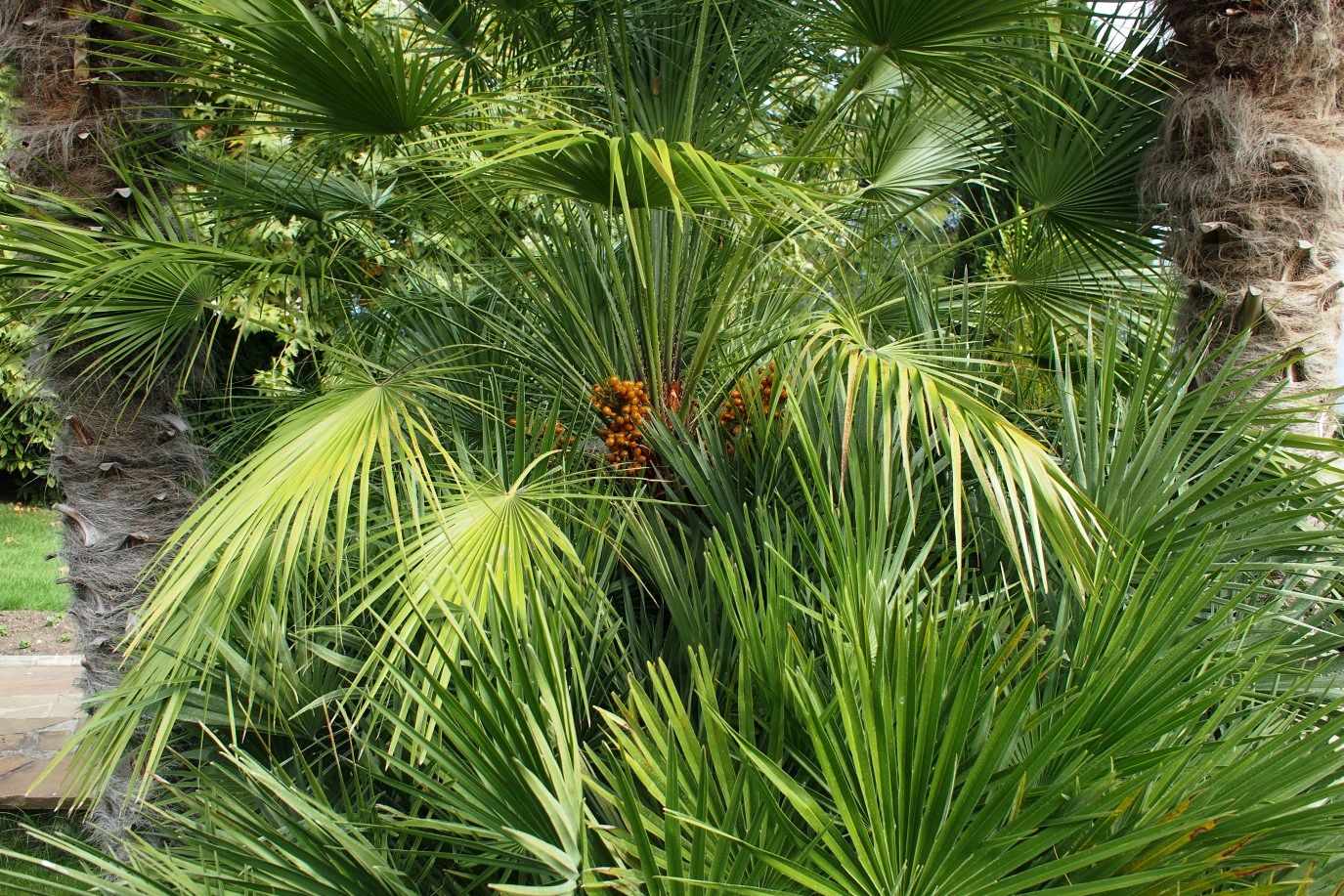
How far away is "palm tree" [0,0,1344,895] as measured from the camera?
42.8 inches

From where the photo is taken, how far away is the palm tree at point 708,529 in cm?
109

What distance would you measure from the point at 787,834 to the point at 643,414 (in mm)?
1346

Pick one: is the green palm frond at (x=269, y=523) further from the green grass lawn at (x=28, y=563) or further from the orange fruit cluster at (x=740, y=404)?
the green grass lawn at (x=28, y=563)

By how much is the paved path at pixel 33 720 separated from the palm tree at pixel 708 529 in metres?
1.60

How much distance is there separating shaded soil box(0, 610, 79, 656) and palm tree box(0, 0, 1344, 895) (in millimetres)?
3763

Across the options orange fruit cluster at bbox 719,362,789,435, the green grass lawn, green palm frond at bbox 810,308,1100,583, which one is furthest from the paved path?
green palm frond at bbox 810,308,1100,583

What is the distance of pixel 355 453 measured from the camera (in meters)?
1.66

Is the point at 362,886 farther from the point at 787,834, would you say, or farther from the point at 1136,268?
the point at 1136,268

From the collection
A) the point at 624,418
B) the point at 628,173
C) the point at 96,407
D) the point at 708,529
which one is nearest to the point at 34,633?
the point at 96,407

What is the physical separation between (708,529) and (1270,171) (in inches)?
63.6

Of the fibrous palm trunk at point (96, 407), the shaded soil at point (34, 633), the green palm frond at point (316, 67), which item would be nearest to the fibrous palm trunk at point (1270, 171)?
the green palm frond at point (316, 67)

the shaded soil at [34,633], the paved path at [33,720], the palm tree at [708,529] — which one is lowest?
the shaded soil at [34,633]

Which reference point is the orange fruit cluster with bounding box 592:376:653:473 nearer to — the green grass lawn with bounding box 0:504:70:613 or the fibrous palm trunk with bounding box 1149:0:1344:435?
the fibrous palm trunk with bounding box 1149:0:1344:435

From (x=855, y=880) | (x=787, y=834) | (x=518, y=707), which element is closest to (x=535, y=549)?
(x=518, y=707)
